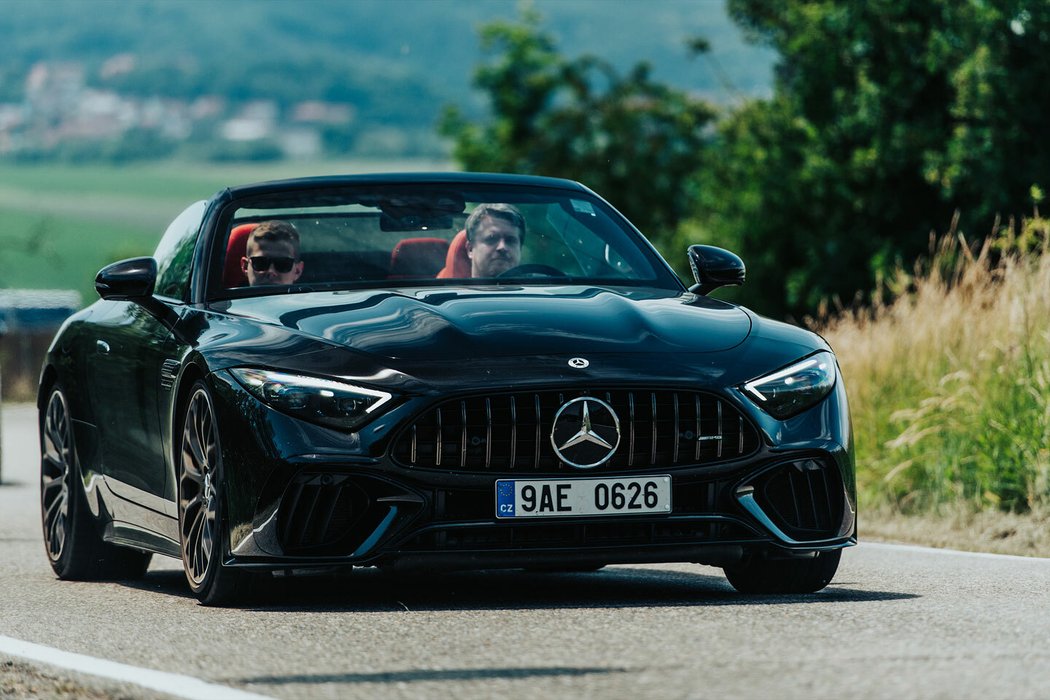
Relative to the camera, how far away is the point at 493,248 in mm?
7758

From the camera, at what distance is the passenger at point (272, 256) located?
768 cm

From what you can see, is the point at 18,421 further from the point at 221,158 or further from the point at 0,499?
the point at 221,158

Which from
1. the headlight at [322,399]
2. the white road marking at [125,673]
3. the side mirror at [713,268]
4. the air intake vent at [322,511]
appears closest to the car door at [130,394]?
the headlight at [322,399]

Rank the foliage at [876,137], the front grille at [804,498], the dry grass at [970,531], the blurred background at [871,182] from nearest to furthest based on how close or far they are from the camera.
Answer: the front grille at [804,498], the dry grass at [970,531], the blurred background at [871,182], the foliage at [876,137]

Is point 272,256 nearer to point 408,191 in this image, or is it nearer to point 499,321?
point 408,191

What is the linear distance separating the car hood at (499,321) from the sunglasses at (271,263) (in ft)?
1.41

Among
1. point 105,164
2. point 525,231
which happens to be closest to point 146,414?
point 525,231

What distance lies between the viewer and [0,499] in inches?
568

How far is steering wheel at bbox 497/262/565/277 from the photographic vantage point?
7.64 m

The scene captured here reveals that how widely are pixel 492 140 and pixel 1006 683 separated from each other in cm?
6338

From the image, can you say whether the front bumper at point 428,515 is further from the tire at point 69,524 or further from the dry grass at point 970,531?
the dry grass at point 970,531

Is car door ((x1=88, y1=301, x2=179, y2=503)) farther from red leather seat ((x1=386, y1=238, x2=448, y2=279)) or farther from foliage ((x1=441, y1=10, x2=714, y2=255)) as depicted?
foliage ((x1=441, y1=10, x2=714, y2=255))

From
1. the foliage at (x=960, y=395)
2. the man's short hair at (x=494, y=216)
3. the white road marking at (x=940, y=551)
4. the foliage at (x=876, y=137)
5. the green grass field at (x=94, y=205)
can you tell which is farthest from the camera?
the green grass field at (x=94, y=205)

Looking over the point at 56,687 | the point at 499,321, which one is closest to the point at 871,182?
the point at 499,321
